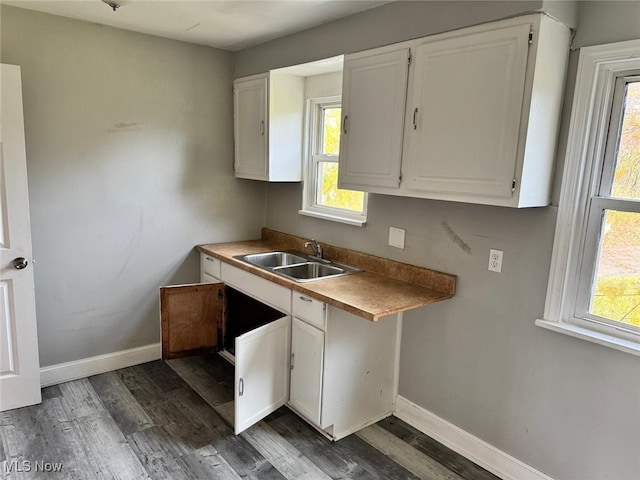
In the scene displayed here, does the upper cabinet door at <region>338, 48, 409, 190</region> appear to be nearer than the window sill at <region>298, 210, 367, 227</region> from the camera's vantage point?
Yes

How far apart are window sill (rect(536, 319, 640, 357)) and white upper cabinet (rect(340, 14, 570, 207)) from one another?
53 centimetres

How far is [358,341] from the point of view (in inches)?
94.1

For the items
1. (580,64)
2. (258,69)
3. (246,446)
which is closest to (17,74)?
(258,69)

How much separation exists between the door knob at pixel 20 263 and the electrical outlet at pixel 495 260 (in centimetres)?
256

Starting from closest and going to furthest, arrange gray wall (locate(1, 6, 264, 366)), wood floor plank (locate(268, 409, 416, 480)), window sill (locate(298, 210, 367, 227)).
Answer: wood floor plank (locate(268, 409, 416, 480)) → gray wall (locate(1, 6, 264, 366)) → window sill (locate(298, 210, 367, 227))

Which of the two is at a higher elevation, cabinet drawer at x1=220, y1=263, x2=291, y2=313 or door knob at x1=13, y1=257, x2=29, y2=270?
door knob at x1=13, y1=257, x2=29, y2=270

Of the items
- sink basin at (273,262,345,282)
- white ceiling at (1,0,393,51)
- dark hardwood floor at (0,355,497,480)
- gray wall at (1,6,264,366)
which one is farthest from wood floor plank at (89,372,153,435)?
white ceiling at (1,0,393,51)

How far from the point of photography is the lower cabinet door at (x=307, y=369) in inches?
91.0

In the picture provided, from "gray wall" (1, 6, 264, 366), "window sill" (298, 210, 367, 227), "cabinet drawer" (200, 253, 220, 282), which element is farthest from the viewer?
"cabinet drawer" (200, 253, 220, 282)

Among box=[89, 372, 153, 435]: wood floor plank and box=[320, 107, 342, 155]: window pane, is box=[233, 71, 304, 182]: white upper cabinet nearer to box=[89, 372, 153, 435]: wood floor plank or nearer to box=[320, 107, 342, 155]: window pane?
box=[320, 107, 342, 155]: window pane

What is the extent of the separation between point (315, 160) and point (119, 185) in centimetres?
137

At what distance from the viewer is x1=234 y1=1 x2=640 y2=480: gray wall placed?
1768 mm

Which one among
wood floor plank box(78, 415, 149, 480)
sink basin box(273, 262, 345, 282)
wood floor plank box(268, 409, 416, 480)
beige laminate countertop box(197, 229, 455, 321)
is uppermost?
beige laminate countertop box(197, 229, 455, 321)

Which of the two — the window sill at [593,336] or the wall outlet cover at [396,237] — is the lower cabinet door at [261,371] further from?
the window sill at [593,336]
